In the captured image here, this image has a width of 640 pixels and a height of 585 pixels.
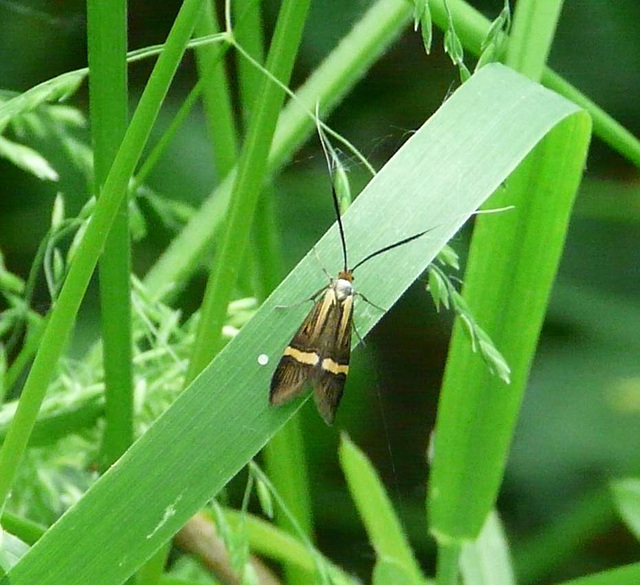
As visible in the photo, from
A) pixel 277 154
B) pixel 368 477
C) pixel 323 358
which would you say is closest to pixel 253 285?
pixel 277 154

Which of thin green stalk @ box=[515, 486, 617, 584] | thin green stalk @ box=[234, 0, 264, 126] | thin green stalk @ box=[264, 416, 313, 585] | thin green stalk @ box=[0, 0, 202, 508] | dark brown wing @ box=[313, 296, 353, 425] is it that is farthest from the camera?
thin green stalk @ box=[515, 486, 617, 584]

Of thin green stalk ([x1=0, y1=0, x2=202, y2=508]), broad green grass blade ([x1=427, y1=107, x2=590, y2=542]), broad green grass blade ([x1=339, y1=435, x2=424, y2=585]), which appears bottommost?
broad green grass blade ([x1=339, y1=435, x2=424, y2=585])

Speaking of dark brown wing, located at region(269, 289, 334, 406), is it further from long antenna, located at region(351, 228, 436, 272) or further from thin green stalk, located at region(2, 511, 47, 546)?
thin green stalk, located at region(2, 511, 47, 546)

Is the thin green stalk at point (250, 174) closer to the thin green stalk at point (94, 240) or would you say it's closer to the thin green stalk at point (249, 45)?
the thin green stalk at point (94, 240)

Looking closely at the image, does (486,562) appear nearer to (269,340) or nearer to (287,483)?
(287,483)

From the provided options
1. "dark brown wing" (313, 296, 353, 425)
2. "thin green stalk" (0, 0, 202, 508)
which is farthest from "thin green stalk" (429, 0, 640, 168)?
"thin green stalk" (0, 0, 202, 508)

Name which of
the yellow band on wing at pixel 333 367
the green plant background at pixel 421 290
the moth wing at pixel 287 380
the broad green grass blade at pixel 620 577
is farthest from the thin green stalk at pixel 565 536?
the moth wing at pixel 287 380

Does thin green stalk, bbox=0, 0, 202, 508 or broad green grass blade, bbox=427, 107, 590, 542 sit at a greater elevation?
thin green stalk, bbox=0, 0, 202, 508

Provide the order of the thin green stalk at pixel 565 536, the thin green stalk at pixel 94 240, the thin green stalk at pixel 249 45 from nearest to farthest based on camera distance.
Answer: the thin green stalk at pixel 94 240 < the thin green stalk at pixel 249 45 < the thin green stalk at pixel 565 536
